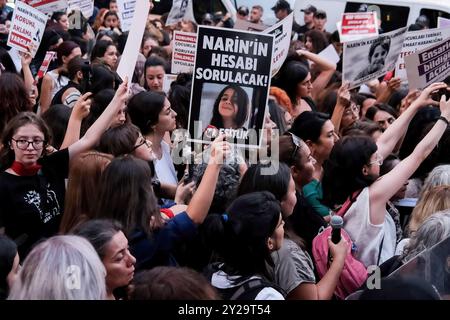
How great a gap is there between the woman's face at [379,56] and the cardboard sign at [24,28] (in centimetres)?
296

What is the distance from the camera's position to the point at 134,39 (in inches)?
236

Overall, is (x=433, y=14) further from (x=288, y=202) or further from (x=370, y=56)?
(x=288, y=202)

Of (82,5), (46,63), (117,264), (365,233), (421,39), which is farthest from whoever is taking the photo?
(82,5)

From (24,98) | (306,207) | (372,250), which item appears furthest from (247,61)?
(24,98)

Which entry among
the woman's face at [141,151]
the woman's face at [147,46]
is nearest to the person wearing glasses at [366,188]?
the woman's face at [141,151]

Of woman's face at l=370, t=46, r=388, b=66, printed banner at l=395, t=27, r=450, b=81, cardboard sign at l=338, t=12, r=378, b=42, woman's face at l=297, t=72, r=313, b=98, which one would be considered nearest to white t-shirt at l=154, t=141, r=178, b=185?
woman's face at l=297, t=72, r=313, b=98

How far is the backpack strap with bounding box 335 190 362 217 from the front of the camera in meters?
5.26

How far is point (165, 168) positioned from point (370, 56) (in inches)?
110

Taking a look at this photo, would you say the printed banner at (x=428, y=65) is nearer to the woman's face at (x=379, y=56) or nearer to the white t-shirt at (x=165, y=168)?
the woman's face at (x=379, y=56)

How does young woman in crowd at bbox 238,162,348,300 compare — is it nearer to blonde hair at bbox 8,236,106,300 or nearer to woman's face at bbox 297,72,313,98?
blonde hair at bbox 8,236,106,300

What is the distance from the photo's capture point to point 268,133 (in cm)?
603

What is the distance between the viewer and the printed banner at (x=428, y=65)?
7422 mm

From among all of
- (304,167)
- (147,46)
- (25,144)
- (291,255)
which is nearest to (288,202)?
(291,255)

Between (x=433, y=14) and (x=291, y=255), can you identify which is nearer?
(x=291, y=255)
